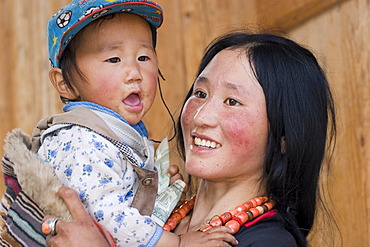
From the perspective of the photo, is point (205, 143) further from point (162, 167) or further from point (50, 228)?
point (50, 228)

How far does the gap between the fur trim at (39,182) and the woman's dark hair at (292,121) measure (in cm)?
70

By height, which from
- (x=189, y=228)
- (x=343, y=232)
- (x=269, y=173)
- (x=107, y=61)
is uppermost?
(x=107, y=61)

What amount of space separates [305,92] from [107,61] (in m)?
0.64

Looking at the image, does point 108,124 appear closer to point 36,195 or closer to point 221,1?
point 36,195

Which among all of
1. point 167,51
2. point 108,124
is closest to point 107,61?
point 108,124

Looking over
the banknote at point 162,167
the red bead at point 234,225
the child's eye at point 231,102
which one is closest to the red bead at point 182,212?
the banknote at point 162,167

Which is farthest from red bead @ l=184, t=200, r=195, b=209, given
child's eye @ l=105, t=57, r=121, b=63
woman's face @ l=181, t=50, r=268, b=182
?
child's eye @ l=105, t=57, r=121, b=63

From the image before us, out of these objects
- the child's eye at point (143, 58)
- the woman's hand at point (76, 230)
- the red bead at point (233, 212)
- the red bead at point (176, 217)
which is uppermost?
the child's eye at point (143, 58)

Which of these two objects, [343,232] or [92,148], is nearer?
[92,148]

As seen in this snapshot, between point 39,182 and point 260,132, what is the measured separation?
0.70m

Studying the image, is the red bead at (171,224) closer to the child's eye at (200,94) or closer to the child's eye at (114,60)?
the child's eye at (200,94)

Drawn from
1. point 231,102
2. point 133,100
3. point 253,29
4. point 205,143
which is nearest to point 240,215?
point 205,143

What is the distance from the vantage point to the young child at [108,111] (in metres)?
2.02

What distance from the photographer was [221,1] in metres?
4.15
